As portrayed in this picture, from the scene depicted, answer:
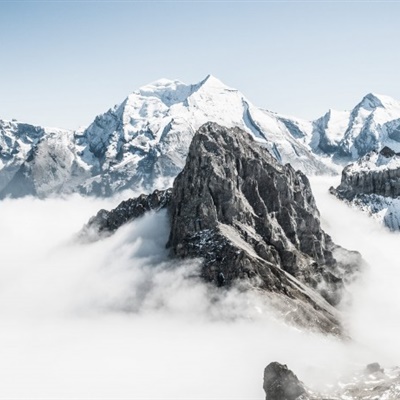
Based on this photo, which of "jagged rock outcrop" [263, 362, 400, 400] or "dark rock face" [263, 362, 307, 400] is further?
"jagged rock outcrop" [263, 362, 400, 400]

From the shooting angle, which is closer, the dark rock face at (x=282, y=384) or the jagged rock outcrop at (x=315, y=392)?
the dark rock face at (x=282, y=384)

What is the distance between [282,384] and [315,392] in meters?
11.9

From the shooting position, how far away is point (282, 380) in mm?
172375

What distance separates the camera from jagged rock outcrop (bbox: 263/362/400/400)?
170 m

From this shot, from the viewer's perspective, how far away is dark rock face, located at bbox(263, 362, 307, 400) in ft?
555

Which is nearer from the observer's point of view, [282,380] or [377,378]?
[282,380]

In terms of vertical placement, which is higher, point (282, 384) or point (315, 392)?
point (282, 384)

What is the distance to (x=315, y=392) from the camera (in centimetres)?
17600

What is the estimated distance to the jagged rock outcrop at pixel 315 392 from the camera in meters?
170

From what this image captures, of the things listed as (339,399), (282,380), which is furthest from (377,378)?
(282,380)

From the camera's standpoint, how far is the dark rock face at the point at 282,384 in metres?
169

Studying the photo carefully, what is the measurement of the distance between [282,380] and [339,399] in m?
18.1

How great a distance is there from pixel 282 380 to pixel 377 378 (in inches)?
1684

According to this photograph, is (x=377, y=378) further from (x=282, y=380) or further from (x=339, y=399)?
(x=282, y=380)
